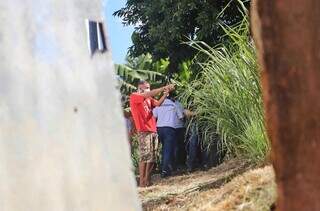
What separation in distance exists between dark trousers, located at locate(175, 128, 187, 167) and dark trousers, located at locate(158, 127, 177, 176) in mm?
99

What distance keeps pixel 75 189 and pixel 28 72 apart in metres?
0.43

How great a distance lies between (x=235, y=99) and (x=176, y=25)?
648 cm

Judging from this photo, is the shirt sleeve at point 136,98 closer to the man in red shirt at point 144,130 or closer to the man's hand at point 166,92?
the man in red shirt at point 144,130

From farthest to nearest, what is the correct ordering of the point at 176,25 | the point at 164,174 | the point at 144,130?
1. the point at 176,25
2. the point at 164,174
3. the point at 144,130

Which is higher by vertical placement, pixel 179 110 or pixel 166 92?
pixel 166 92

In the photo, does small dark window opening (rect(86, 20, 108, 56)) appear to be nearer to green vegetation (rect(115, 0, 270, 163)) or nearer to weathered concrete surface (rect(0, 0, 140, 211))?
weathered concrete surface (rect(0, 0, 140, 211))

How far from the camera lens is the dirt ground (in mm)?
4445

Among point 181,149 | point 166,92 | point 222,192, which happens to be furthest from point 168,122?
point 222,192

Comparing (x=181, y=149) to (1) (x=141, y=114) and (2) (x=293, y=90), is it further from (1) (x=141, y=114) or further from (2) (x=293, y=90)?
(2) (x=293, y=90)

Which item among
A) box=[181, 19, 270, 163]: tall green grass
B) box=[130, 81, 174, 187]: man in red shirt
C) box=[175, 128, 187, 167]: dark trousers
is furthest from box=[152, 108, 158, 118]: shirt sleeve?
box=[181, 19, 270, 163]: tall green grass

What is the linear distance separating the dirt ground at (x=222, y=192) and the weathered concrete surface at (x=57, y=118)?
2.15ft

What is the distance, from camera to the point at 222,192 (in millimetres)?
5305

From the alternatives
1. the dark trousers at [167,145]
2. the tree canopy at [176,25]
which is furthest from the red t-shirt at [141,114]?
the tree canopy at [176,25]

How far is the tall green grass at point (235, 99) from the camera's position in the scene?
664 cm
